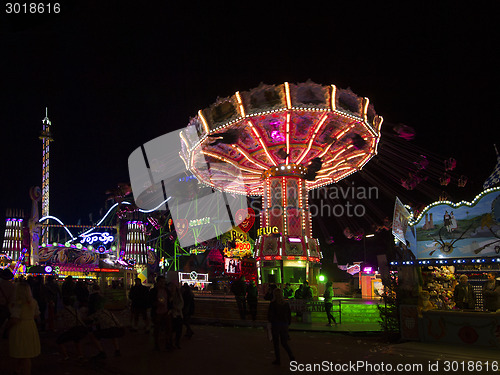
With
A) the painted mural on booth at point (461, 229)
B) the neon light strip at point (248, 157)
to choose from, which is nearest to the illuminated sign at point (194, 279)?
the neon light strip at point (248, 157)

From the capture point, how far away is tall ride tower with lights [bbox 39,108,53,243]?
59.4 metres

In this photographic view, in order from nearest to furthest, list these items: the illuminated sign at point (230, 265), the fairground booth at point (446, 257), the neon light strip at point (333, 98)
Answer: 1. the fairground booth at point (446, 257)
2. the neon light strip at point (333, 98)
3. the illuminated sign at point (230, 265)

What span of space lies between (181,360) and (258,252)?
17094 millimetres

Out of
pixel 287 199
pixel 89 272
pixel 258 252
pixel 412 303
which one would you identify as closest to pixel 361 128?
pixel 287 199

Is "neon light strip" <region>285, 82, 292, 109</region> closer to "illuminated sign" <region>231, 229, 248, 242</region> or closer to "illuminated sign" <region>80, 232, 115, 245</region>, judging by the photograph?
"illuminated sign" <region>231, 229, 248, 242</region>

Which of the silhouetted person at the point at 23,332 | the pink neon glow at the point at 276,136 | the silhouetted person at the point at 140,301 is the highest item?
the pink neon glow at the point at 276,136

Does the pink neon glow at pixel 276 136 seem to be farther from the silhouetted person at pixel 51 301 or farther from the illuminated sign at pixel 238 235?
the illuminated sign at pixel 238 235

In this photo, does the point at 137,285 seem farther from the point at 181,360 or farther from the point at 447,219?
the point at 447,219

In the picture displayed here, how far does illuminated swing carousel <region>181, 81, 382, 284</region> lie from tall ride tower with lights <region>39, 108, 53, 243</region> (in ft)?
123

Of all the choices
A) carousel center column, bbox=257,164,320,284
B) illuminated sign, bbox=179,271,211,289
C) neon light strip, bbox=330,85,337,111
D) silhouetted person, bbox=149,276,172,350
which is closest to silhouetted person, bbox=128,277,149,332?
silhouetted person, bbox=149,276,172,350

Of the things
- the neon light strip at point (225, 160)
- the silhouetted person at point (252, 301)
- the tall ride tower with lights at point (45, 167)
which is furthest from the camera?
the tall ride tower with lights at point (45, 167)

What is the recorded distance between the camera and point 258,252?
26156 mm

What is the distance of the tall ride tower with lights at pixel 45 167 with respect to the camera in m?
59.4

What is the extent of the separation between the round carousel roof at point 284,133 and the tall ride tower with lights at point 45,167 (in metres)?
35.9
